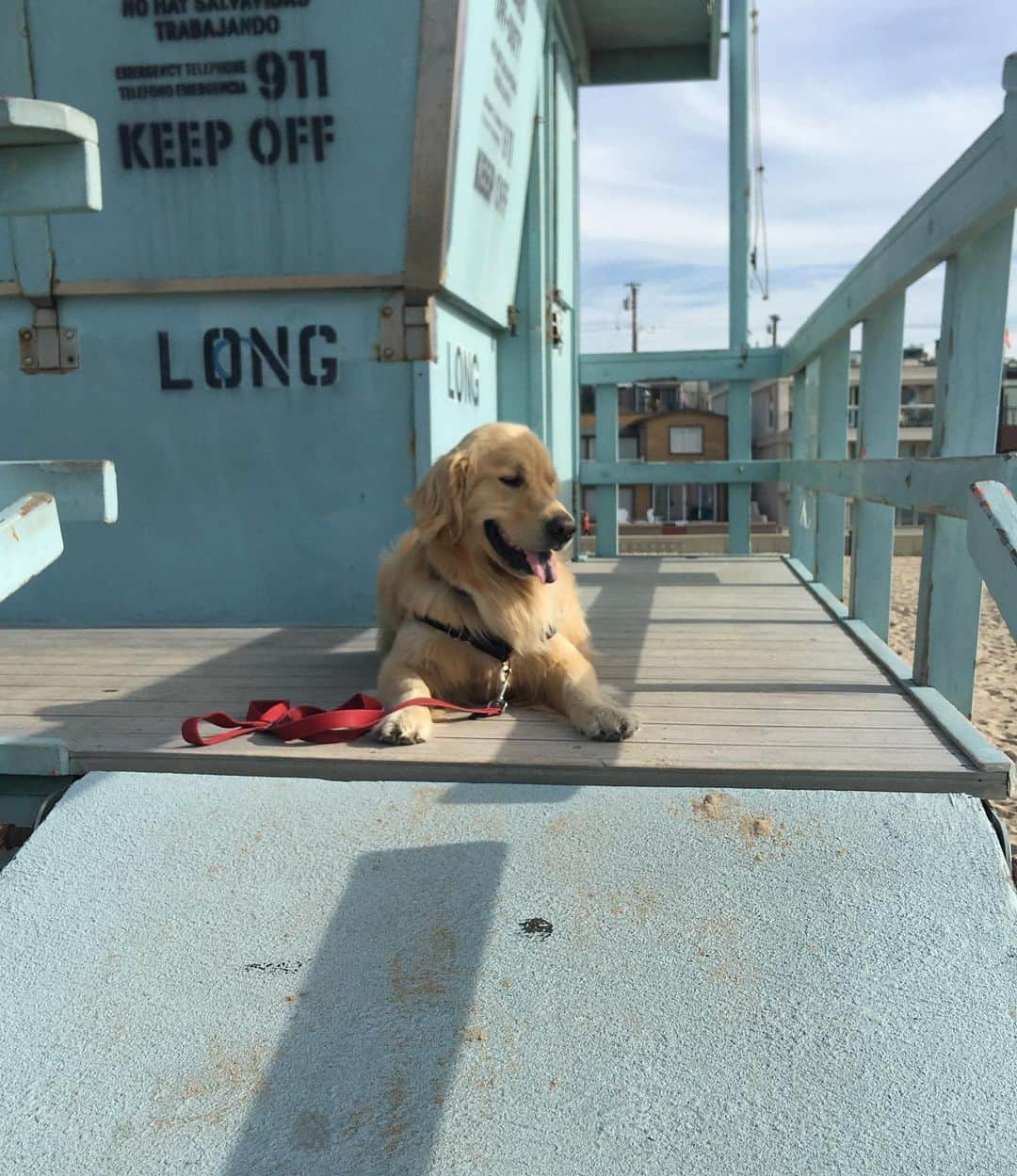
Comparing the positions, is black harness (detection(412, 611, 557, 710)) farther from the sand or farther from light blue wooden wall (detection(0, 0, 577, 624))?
the sand

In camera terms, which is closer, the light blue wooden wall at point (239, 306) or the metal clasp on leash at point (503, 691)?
the metal clasp on leash at point (503, 691)

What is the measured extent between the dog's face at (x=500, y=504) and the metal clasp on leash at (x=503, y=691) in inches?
11.8

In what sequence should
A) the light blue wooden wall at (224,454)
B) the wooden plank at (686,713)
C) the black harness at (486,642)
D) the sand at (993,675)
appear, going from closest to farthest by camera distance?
the wooden plank at (686,713)
the black harness at (486,642)
the light blue wooden wall at (224,454)
the sand at (993,675)

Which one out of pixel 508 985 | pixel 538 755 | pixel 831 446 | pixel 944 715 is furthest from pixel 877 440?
pixel 508 985

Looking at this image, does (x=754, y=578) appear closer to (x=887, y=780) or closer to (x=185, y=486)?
(x=185, y=486)

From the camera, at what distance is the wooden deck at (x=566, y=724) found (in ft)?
8.17

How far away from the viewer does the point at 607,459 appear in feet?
26.2

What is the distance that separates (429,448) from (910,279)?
2.01 m

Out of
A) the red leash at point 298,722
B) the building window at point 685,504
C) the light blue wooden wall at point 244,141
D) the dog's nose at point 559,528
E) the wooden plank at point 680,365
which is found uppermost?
the light blue wooden wall at point 244,141

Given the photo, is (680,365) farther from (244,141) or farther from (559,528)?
(559,528)

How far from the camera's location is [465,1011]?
1812 millimetres

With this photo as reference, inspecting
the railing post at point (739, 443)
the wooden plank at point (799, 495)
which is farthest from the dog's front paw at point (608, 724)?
the railing post at point (739, 443)

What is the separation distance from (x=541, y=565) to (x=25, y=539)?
5.22 feet

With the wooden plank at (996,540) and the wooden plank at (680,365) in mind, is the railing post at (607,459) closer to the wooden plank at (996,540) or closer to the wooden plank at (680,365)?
the wooden plank at (680,365)
